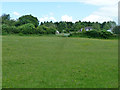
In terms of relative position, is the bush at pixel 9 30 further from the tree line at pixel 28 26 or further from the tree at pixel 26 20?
the tree at pixel 26 20

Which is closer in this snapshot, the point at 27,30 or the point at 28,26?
the point at 27,30

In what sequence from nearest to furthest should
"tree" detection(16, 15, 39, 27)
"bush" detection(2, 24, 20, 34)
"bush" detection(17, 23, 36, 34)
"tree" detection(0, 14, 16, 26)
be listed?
1. "bush" detection(2, 24, 20, 34)
2. "bush" detection(17, 23, 36, 34)
3. "tree" detection(16, 15, 39, 27)
4. "tree" detection(0, 14, 16, 26)

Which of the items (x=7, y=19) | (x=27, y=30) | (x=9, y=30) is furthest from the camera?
(x=7, y=19)

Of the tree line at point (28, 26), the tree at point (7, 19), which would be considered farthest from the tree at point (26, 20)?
the tree at point (7, 19)

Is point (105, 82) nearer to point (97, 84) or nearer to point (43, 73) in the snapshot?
point (97, 84)

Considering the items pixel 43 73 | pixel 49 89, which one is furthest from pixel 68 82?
pixel 43 73

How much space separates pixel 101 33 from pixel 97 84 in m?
44.4

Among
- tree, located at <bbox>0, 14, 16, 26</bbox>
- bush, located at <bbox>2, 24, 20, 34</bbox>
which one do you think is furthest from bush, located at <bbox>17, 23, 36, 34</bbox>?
tree, located at <bbox>0, 14, 16, 26</bbox>

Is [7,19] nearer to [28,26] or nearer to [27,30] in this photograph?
[28,26]

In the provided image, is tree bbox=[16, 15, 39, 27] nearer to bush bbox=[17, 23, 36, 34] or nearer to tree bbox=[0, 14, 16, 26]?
tree bbox=[0, 14, 16, 26]

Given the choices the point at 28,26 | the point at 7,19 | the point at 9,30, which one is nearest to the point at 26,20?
the point at 7,19

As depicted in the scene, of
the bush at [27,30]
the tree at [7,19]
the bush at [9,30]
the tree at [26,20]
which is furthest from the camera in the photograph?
the tree at [7,19]

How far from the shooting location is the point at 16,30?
172 ft

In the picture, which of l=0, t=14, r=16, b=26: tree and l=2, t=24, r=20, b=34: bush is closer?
l=2, t=24, r=20, b=34: bush
